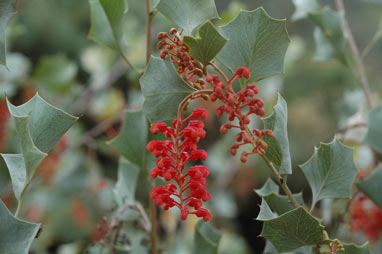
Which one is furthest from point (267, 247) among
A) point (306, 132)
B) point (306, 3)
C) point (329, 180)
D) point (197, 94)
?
point (306, 132)

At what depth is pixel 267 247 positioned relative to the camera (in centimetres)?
50

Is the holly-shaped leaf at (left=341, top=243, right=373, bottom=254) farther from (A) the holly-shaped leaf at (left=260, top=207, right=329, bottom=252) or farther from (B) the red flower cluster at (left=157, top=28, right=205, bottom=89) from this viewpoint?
(B) the red flower cluster at (left=157, top=28, right=205, bottom=89)

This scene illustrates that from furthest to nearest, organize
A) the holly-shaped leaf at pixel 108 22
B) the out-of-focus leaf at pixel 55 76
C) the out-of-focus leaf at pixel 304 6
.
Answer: the out-of-focus leaf at pixel 55 76
the out-of-focus leaf at pixel 304 6
the holly-shaped leaf at pixel 108 22

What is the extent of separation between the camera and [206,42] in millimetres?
372

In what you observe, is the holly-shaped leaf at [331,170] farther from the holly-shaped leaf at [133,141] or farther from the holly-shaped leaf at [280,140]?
the holly-shaped leaf at [133,141]

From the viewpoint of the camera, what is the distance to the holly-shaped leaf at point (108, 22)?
0.50 metres

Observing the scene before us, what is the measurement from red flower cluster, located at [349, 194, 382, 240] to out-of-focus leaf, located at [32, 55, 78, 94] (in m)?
0.78

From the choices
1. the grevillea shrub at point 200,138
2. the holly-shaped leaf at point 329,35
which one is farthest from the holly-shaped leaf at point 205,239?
the holly-shaped leaf at point 329,35

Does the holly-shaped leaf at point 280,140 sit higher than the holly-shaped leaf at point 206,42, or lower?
lower

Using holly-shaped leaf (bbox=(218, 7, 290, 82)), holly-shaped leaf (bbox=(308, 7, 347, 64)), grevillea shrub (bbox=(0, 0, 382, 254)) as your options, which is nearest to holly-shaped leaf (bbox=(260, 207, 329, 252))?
grevillea shrub (bbox=(0, 0, 382, 254))

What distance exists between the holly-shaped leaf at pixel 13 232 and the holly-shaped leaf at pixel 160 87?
145 mm

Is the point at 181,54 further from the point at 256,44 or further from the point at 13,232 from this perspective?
the point at 13,232

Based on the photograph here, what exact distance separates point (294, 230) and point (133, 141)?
25cm

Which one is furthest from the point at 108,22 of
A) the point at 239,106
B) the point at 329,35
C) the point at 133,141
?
the point at 329,35
